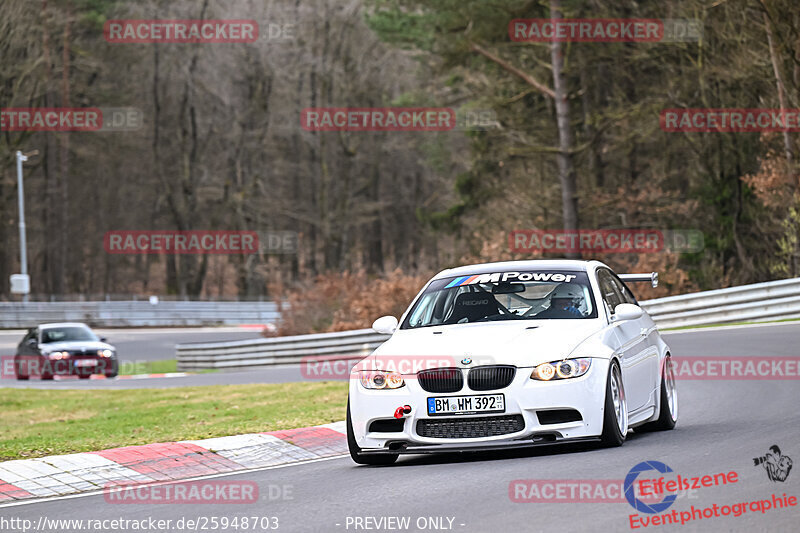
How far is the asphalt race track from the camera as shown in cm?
693

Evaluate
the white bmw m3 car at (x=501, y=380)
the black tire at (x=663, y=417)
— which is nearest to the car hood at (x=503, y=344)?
the white bmw m3 car at (x=501, y=380)

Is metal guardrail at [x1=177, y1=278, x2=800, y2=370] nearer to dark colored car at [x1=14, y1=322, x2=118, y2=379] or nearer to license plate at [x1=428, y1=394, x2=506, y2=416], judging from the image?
dark colored car at [x1=14, y1=322, x2=118, y2=379]

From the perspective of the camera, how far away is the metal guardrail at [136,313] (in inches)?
2080

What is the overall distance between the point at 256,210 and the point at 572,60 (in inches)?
1135

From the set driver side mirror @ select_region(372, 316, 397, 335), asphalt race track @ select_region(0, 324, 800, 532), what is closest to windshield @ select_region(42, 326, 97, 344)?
driver side mirror @ select_region(372, 316, 397, 335)

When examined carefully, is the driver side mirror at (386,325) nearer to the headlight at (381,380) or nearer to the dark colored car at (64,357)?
the headlight at (381,380)

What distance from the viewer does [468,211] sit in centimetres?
5166

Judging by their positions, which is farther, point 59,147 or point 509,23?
point 59,147

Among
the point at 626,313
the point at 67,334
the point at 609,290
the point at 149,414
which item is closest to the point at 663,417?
the point at 609,290

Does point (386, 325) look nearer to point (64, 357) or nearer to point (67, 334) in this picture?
point (64, 357)

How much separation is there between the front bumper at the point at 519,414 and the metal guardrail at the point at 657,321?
16747 mm

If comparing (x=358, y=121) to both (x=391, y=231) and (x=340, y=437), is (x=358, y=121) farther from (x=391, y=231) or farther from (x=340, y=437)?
(x=340, y=437)

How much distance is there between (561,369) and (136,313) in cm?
4651

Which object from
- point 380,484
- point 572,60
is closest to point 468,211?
point 572,60
